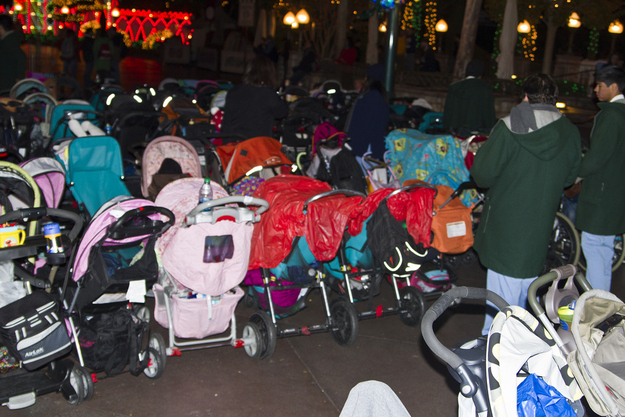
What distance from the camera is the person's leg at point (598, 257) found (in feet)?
15.8

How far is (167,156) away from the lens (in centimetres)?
562

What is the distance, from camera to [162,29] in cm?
4159

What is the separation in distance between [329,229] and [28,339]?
199 centimetres

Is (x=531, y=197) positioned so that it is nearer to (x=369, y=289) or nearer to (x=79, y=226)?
(x=369, y=289)

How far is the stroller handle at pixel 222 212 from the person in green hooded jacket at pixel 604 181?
2472 millimetres

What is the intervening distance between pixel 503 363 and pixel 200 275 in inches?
82.1

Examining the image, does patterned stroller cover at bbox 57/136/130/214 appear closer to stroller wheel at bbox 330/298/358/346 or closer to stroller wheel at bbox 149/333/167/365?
stroller wheel at bbox 149/333/167/365

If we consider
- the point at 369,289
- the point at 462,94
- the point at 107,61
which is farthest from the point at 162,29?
the point at 369,289

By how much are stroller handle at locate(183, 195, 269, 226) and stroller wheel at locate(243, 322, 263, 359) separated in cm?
88

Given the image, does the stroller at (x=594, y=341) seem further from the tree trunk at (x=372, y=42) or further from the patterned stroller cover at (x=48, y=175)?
the tree trunk at (x=372, y=42)

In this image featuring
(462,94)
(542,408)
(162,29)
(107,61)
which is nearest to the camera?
(542,408)

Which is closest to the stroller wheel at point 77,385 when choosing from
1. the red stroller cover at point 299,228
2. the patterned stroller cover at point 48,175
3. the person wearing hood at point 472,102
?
the red stroller cover at point 299,228

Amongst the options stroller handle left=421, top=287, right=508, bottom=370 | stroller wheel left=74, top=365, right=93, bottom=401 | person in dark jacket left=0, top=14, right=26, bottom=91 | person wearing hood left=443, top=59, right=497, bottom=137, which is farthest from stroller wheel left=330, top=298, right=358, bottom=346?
person in dark jacket left=0, top=14, right=26, bottom=91

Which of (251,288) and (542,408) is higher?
(542,408)
